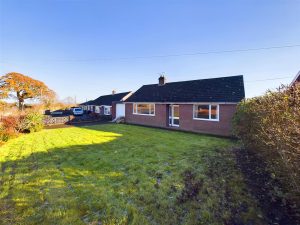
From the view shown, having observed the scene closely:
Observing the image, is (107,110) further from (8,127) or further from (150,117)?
(8,127)

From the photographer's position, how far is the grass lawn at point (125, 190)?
3629 millimetres

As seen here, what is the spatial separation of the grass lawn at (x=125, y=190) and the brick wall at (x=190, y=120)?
5518mm

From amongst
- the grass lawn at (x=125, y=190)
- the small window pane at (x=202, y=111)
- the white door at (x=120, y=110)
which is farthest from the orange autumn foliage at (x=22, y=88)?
the small window pane at (x=202, y=111)

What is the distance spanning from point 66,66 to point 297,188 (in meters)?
31.8

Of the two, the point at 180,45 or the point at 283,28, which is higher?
the point at 180,45

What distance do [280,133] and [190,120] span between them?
11.2 meters

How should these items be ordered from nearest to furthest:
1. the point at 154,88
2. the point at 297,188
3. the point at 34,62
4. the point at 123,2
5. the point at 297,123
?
the point at 297,188 < the point at 297,123 < the point at 123,2 < the point at 154,88 < the point at 34,62

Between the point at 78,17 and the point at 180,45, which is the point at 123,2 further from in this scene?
the point at 180,45

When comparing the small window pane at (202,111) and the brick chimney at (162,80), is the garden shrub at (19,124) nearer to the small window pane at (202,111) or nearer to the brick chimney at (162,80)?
the brick chimney at (162,80)

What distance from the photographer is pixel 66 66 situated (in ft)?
92.0

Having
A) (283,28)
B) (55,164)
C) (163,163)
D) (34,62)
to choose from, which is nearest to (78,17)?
(34,62)

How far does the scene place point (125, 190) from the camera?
469cm

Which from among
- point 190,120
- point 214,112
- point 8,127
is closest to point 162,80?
point 190,120

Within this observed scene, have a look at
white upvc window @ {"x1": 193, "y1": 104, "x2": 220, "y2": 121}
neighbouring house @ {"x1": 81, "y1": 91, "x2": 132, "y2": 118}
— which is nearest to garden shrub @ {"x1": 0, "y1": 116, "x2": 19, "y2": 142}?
neighbouring house @ {"x1": 81, "y1": 91, "x2": 132, "y2": 118}
